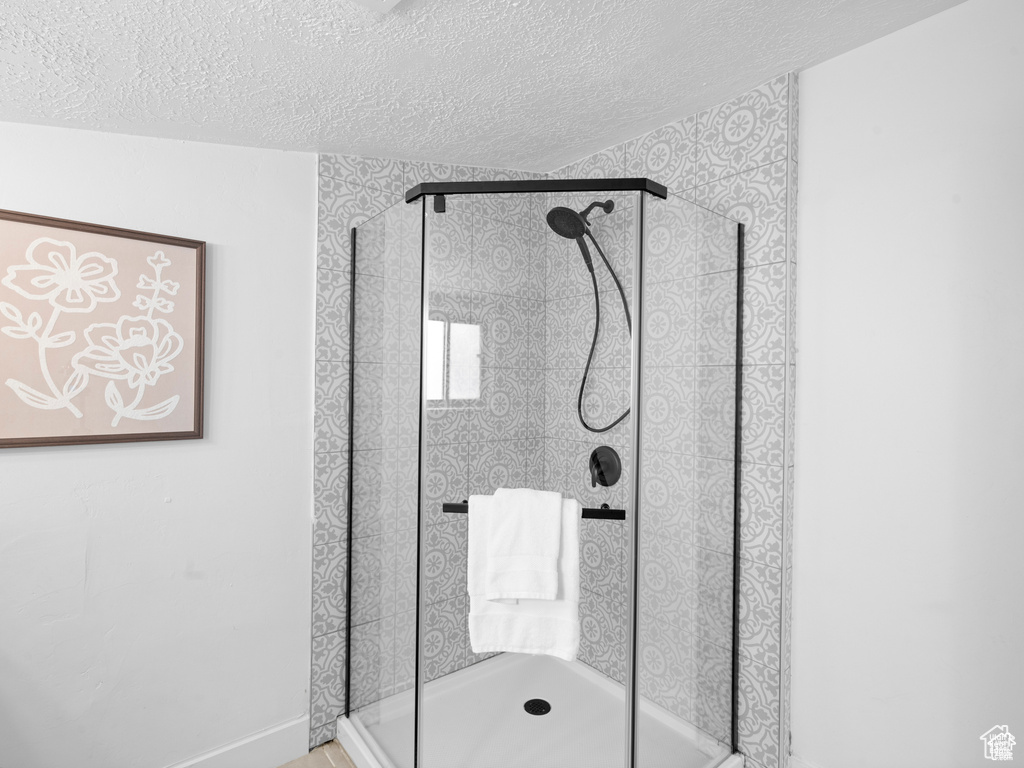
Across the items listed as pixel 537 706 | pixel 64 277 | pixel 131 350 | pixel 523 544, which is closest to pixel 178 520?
pixel 131 350

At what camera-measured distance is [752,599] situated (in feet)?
5.54

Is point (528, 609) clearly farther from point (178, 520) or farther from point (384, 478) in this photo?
point (178, 520)

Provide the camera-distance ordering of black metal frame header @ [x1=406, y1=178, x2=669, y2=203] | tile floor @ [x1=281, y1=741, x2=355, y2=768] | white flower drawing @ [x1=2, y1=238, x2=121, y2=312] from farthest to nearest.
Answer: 1. tile floor @ [x1=281, y1=741, x2=355, y2=768]
2. white flower drawing @ [x1=2, y1=238, x2=121, y2=312]
3. black metal frame header @ [x1=406, y1=178, x2=669, y2=203]

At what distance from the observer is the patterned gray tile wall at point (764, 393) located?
162 centimetres

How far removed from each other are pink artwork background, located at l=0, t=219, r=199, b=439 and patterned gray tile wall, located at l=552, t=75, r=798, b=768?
1550 millimetres

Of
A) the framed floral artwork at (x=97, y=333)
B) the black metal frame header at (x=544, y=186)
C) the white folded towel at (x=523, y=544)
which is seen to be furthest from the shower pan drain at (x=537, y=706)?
the black metal frame header at (x=544, y=186)

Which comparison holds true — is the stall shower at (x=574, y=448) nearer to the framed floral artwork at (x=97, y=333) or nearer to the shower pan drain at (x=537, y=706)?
the shower pan drain at (x=537, y=706)

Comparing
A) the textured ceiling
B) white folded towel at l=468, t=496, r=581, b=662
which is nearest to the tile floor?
white folded towel at l=468, t=496, r=581, b=662

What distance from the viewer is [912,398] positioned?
1410mm

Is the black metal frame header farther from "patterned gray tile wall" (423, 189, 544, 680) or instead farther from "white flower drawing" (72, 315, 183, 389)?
"white flower drawing" (72, 315, 183, 389)

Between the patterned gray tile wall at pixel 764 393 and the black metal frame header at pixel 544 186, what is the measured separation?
35 centimetres

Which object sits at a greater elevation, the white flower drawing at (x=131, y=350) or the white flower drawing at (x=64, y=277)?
the white flower drawing at (x=64, y=277)

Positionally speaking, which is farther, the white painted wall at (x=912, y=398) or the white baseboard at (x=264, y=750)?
the white baseboard at (x=264, y=750)

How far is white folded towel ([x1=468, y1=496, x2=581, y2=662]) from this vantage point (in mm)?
1477
